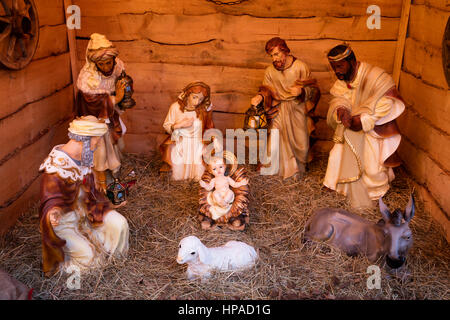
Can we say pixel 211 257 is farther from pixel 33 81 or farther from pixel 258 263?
pixel 33 81

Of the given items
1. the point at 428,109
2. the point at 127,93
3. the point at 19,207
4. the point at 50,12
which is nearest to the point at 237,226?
the point at 127,93

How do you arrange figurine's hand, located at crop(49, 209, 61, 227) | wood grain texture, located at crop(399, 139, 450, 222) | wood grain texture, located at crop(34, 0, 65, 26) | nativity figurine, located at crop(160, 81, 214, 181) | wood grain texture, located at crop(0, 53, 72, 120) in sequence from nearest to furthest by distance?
figurine's hand, located at crop(49, 209, 61, 227) < wood grain texture, located at crop(0, 53, 72, 120) < wood grain texture, located at crop(399, 139, 450, 222) < wood grain texture, located at crop(34, 0, 65, 26) < nativity figurine, located at crop(160, 81, 214, 181)

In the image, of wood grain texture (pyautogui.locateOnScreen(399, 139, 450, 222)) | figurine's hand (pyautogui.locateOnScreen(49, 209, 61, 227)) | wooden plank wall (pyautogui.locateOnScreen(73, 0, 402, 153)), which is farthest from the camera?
wooden plank wall (pyautogui.locateOnScreen(73, 0, 402, 153))

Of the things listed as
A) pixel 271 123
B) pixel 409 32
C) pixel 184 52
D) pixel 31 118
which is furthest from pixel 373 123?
pixel 31 118

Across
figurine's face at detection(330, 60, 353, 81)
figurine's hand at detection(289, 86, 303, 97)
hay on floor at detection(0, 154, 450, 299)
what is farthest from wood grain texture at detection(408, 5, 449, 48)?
hay on floor at detection(0, 154, 450, 299)

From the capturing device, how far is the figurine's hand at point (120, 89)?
456 cm

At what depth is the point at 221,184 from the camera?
4098 mm

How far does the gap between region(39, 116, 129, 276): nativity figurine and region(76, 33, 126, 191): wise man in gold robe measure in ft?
3.50

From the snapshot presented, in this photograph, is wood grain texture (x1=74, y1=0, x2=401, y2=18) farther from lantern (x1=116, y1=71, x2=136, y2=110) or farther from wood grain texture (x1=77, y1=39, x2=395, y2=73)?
lantern (x1=116, y1=71, x2=136, y2=110)

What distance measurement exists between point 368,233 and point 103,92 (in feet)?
8.65

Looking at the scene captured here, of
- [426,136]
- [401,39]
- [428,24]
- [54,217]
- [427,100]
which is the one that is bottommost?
[54,217]

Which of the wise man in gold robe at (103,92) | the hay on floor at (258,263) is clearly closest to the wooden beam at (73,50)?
the wise man in gold robe at (103,92)

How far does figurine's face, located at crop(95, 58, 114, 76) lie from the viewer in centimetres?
436

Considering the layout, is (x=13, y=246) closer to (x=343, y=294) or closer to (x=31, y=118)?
(x=31, y=118)
